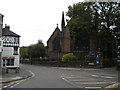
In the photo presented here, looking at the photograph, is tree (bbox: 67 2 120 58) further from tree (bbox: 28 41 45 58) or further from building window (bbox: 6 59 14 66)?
tree (bbox: 28 41 45 58)

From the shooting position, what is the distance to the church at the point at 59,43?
59.9 m

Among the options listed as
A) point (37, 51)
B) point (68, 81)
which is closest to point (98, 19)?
point (68, 81)

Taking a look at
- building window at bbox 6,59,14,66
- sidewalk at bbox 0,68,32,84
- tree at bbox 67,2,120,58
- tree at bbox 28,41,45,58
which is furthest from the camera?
tree at bbox 28,41,45,58

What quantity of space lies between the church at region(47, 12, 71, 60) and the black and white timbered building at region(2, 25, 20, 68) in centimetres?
1954

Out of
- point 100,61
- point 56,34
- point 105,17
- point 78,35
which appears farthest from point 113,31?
point 56,34

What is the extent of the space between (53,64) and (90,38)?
1178cm

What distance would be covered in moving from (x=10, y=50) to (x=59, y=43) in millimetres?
25581

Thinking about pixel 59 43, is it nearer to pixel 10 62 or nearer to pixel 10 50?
pixel 10 50

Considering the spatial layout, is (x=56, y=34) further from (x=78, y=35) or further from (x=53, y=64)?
(x=78, y=35)

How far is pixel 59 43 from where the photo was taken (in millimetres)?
65188

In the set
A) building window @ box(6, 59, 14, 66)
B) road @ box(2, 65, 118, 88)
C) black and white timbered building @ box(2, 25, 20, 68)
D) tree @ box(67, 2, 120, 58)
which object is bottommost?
road @ box(2, 65, 118, 88)

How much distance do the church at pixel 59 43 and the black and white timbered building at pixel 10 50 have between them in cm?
1954

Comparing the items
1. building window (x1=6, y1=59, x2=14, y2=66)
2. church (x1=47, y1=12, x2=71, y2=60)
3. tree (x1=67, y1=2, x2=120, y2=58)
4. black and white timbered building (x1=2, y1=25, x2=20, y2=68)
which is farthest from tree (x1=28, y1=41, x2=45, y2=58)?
building window (x1=6, y1=59, x2=14, y2=66)

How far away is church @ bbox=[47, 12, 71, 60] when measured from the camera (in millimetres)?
59938
